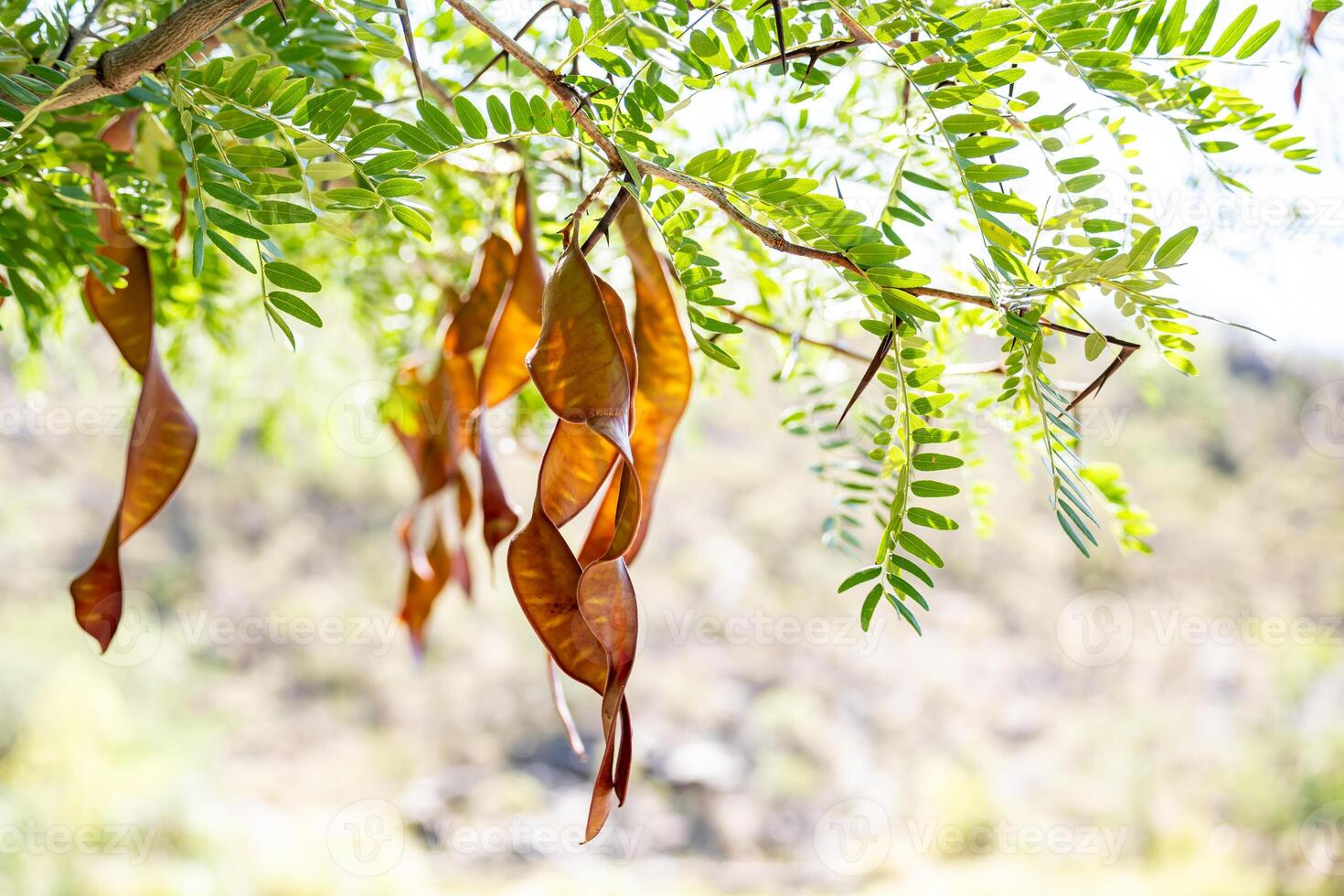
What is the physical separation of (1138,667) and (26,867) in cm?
257

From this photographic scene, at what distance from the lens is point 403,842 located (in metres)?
1.92

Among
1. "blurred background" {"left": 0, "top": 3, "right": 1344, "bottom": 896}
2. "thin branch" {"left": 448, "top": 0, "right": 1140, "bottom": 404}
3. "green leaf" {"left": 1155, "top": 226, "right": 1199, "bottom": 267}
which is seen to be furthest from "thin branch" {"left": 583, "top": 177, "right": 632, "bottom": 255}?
"blurred background" {"left": 0, "top": 3, "right": 1344, "bottom": 896}

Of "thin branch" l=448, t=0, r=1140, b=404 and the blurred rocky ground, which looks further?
the blurred rocky ground

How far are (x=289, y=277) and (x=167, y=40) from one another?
51mm

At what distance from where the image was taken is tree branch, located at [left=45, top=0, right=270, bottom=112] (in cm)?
18

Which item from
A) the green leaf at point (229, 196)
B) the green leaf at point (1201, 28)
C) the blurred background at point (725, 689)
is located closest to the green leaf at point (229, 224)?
the green leaf at point (229, 196)

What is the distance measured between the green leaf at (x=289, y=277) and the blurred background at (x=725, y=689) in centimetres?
147

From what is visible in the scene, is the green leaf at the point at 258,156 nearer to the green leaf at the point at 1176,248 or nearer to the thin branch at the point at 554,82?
the thin branch at the point at 554,82

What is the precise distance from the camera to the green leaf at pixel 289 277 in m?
0.20

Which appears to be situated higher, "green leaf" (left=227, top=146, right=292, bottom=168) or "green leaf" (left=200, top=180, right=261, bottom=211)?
"green leaf" (left=227, top=146, right=292, bottom=168)

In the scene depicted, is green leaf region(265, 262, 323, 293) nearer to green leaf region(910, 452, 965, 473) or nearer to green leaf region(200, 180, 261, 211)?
green leaf region(200, 180, 261, 211)

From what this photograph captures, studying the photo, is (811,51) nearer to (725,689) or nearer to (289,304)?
(289,304)

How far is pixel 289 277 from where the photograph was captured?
20 cm

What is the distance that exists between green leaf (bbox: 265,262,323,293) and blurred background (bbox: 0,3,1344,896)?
1.47 m
